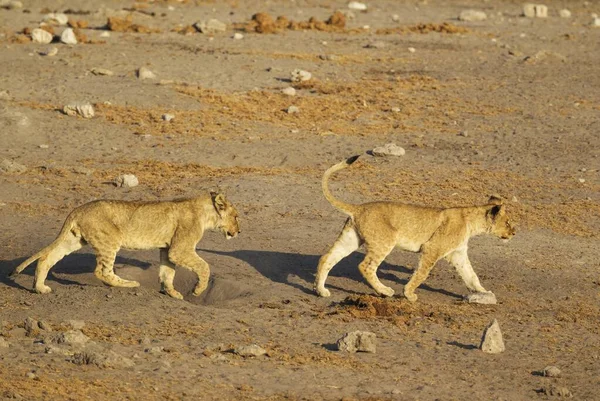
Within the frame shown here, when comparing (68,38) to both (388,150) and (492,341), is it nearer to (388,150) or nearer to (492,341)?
(388,150)

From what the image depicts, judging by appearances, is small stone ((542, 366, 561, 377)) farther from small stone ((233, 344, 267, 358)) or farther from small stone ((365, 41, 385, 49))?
small stone ((365, 41, 385, 49))

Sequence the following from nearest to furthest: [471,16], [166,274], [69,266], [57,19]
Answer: [166,274]
[69,266]
[57,19]
[471,16]

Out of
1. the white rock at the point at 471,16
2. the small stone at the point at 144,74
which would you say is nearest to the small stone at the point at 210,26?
the small stone at the point at 144,74

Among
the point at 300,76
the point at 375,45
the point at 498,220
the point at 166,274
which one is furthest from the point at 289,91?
the point at 166,274

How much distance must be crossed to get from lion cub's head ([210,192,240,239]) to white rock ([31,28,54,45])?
13195 millimetres

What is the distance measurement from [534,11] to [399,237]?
66.2ft

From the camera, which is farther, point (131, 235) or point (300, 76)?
point (300, 76)

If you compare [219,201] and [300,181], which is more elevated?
[219,201]

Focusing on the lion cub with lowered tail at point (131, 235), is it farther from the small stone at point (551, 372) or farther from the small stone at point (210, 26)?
the small stone at point (210, 26)

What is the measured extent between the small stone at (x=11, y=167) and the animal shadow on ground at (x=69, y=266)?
4.02 m

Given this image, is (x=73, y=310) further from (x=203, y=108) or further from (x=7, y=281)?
(x=203, y=108)

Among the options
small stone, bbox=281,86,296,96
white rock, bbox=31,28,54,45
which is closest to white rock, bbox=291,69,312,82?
small stone, bbox=281,86,296,96

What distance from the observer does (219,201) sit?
481 inches

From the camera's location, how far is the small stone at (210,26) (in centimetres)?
2666
